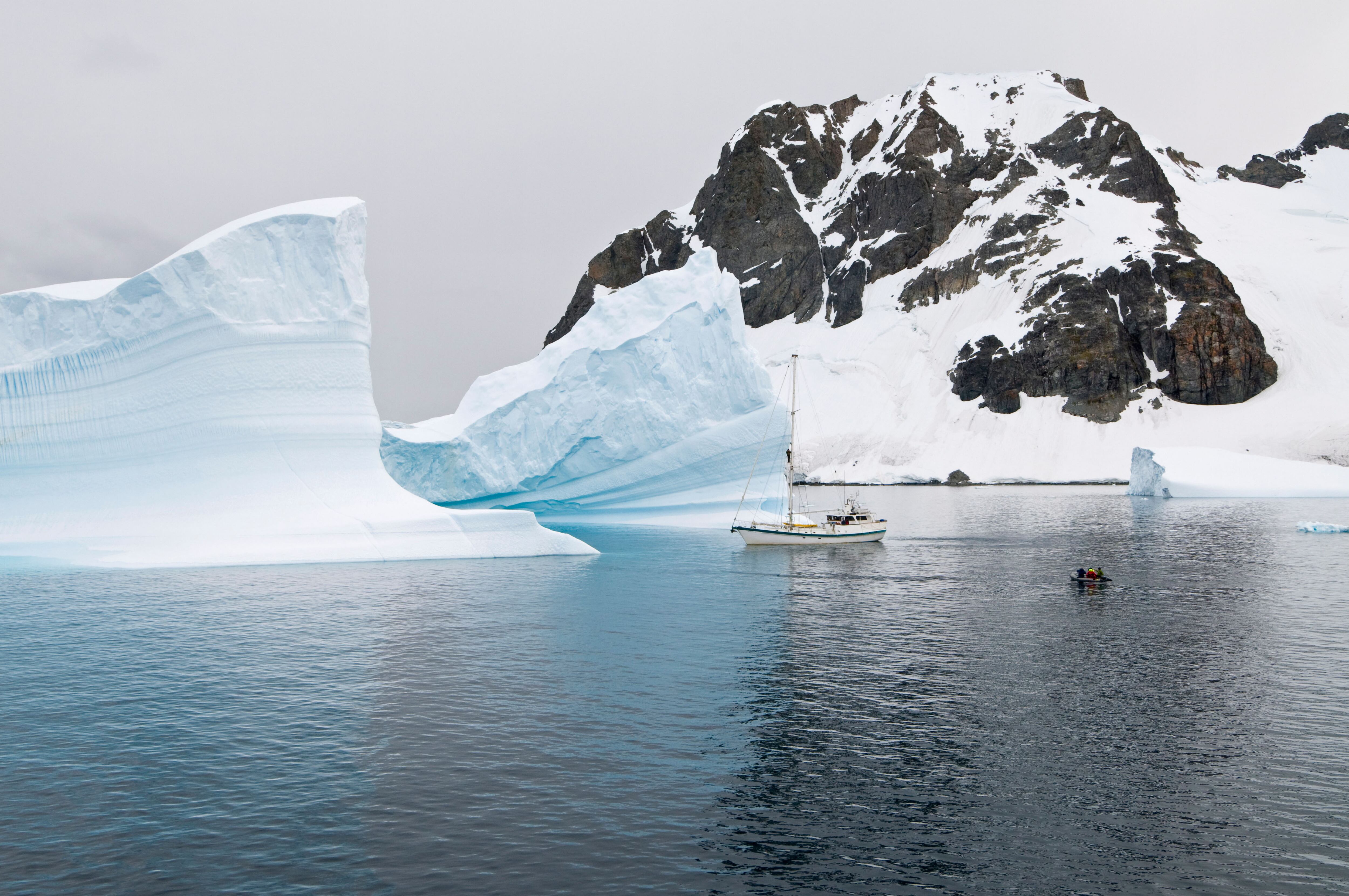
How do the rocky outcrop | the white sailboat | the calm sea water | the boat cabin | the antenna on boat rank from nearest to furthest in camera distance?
the calm sea water, the white sailboat, the antenna on boat, the boat cabin, the rocky outcrop

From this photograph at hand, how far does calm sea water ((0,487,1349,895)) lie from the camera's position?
34.6ft

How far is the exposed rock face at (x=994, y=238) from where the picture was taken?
137 meters

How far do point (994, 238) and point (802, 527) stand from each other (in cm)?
12828

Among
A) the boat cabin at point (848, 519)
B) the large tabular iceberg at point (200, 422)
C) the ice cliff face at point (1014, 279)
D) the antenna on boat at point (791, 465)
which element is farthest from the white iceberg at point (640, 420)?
the ice cliff face at point (1014, 279)

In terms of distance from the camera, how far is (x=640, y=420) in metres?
49.8

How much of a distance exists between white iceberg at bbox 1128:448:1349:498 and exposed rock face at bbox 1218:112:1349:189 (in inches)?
4348

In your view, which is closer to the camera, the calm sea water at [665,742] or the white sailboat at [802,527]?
the calm sea water at [665,742]

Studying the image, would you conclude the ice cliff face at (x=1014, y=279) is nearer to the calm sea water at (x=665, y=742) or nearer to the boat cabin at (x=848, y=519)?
the boat cabin at (x=848, y=519)

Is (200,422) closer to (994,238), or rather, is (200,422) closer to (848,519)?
(848,519)

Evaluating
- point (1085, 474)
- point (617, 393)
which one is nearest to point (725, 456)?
point (617, 393)

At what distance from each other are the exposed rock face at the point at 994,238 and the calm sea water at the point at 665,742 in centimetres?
11987

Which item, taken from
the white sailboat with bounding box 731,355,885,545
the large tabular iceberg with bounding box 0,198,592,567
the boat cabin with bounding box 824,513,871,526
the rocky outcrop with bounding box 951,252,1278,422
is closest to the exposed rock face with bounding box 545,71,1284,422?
the rocky outcrop with bounding box 951,252,1278,422

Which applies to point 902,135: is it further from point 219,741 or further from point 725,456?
point 219,741

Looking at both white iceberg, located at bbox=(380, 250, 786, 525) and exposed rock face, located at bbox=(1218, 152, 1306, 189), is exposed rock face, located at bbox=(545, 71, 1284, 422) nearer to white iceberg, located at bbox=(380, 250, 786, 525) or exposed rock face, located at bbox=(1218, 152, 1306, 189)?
exposed rock face, located at bbox=(1218, 152, 1306, 189)
